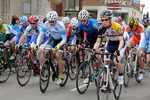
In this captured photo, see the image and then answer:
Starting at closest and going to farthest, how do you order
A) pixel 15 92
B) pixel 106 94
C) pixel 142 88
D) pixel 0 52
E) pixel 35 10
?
pixel 106 94, pixel 15 92, pixel 142 88, pixel 0 52, pixel 35 10

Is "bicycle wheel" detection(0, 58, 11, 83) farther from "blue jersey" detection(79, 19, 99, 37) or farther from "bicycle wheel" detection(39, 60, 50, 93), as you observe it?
"blue jersey" detection(79, 19, 99, 37)

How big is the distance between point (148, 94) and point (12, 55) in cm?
545

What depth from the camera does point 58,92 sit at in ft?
24.6

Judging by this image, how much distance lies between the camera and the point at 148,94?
24.6 feet

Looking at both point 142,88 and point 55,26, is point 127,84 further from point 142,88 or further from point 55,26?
point 55,26

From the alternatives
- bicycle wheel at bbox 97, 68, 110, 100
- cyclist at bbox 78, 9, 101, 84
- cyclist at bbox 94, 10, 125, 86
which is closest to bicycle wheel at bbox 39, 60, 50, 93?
cyclist at bbox 94, 10, 125, 86

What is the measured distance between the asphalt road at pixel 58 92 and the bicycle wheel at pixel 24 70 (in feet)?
0.53

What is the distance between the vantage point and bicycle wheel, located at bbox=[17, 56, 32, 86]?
8148 mm

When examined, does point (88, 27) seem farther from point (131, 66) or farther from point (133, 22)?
point (131, 66)

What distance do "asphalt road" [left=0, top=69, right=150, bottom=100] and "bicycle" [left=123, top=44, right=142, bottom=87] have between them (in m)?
0.28

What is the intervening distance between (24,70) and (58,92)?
147 cm

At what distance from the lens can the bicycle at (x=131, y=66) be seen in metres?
8.27

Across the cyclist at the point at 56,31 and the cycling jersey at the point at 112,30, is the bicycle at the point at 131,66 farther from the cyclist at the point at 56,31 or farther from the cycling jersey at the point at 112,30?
the cyclist at the point at 56,31

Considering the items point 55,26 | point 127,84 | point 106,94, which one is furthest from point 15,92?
point 127,84
